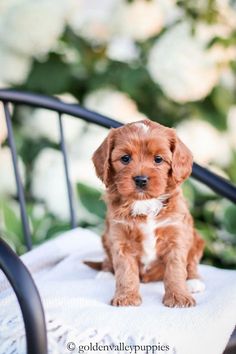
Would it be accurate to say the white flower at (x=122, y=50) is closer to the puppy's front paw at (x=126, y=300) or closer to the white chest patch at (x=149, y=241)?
the white chest patch at (x=149, y=241)

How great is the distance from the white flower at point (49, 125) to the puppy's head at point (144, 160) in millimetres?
1242

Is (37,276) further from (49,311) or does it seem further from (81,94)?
(81,94)

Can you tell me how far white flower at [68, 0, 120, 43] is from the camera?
10.7 ft

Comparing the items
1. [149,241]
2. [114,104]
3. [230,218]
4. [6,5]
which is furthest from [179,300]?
[6,5]

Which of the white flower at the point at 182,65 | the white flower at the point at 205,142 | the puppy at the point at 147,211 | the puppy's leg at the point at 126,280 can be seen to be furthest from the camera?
the white flower at the point at 205,142

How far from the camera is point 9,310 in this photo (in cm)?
187

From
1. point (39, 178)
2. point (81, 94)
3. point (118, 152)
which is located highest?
point (118, 152)

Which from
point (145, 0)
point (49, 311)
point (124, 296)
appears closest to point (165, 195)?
point (124, 296)

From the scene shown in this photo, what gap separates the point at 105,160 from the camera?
74.9 inches

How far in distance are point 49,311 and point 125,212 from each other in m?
0.35

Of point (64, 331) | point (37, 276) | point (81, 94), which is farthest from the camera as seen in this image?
point (81, 94)

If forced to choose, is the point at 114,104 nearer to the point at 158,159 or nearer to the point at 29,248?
the point at 29,248

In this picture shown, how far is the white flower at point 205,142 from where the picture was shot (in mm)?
3047

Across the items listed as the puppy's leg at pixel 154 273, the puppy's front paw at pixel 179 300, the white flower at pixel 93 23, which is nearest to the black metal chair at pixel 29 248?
the puppy's front paw at pixel 179 300
